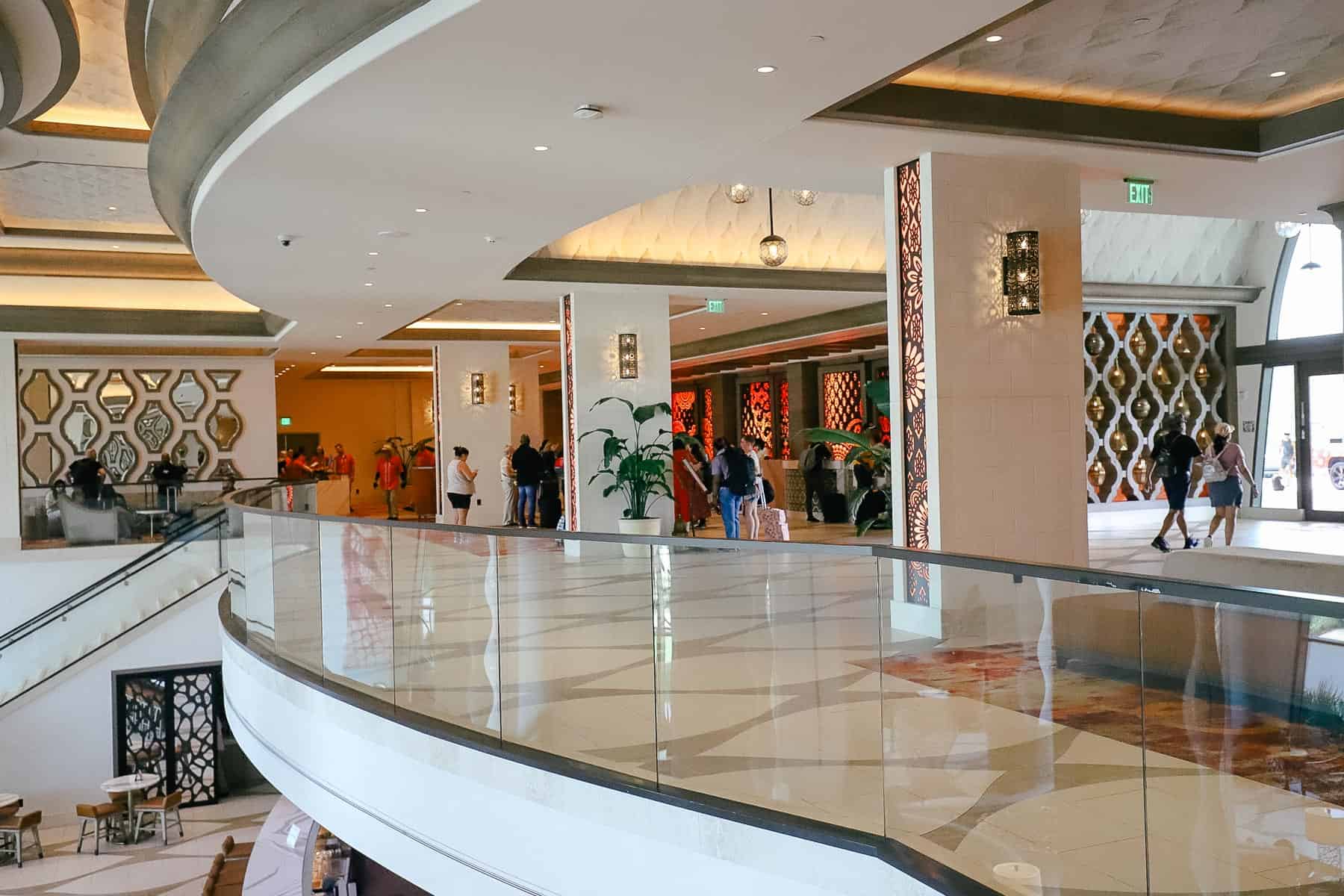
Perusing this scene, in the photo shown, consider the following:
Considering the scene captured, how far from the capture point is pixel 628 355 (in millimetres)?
14164

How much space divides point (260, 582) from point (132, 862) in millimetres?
7874

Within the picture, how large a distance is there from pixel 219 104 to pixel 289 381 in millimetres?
26265

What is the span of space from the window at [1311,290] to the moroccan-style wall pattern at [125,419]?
1862 cm

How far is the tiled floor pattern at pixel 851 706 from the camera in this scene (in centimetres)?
282

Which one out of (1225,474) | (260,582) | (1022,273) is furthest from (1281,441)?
(260,582)

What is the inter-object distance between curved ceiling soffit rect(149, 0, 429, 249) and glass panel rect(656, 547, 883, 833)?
8.96 ft

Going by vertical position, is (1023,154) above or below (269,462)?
above

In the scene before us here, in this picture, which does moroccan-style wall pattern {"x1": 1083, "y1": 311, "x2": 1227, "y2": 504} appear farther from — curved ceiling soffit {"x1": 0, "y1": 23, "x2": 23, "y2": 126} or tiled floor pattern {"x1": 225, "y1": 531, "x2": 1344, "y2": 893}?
curved ceiling soffit {"x1": 0, "y1": 23, "x2": 23, "y2": 126}

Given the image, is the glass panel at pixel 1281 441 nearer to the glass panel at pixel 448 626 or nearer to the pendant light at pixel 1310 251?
the pendant light at pixel 1310 251

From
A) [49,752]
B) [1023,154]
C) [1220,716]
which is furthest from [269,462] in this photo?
[1220,716]

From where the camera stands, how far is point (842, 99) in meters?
5.74

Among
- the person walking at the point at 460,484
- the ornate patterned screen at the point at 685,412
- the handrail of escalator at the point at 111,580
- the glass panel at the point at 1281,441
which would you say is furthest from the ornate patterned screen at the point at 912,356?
the ornate patterned screen at the point at 685,412

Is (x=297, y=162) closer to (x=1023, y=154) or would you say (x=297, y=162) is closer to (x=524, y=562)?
(x=524, y=562)

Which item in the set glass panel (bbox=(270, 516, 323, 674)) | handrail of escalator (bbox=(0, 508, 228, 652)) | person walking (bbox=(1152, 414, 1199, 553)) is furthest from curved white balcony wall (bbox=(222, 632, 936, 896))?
person walking (bbox=(1152, 414, 1199, 553))
